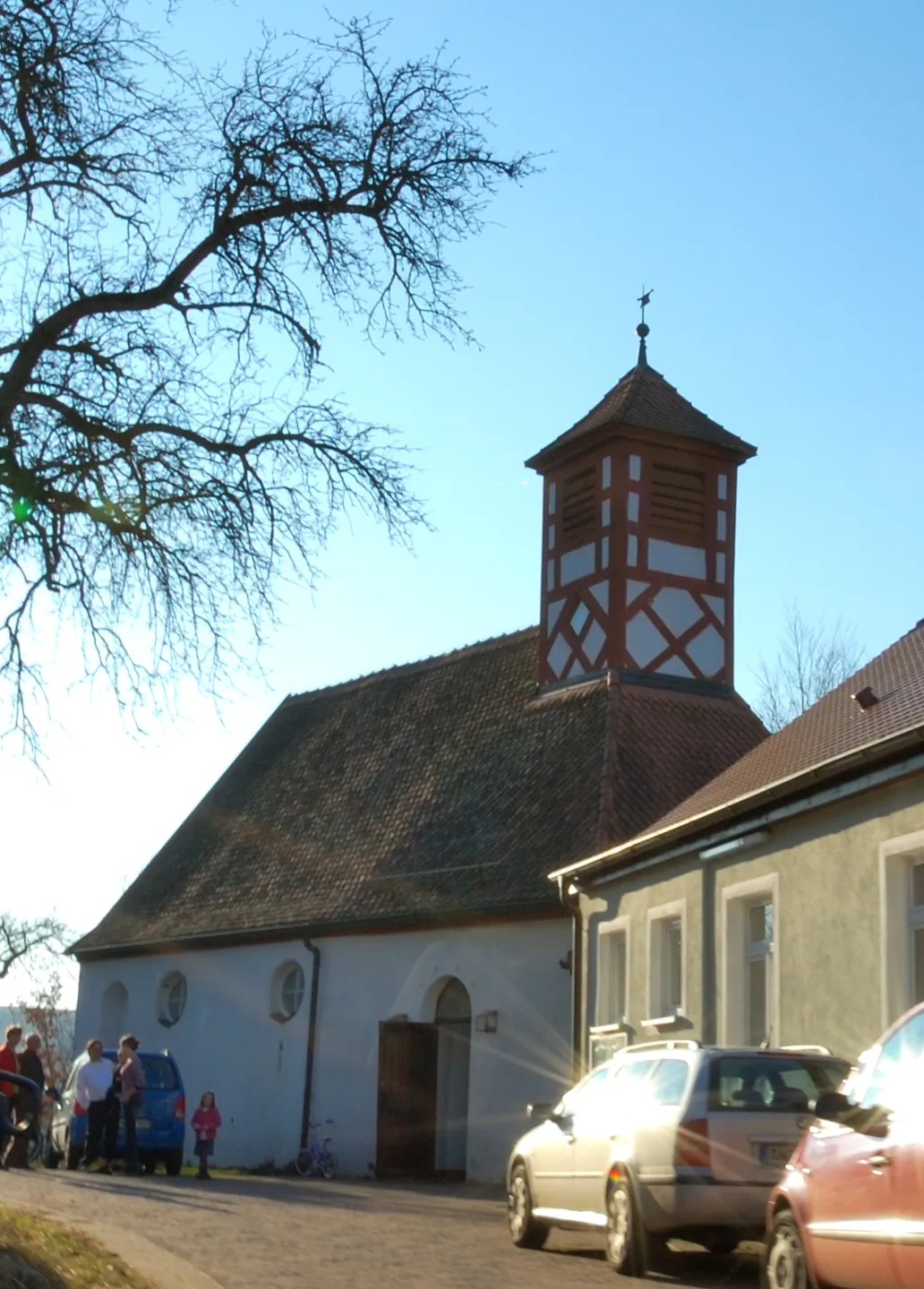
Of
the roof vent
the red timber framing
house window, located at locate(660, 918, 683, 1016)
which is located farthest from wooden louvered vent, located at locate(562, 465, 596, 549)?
the roof vent

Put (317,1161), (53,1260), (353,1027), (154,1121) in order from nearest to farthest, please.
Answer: (53,1260)
(154,1121)
(317,1161)
(353,1027)

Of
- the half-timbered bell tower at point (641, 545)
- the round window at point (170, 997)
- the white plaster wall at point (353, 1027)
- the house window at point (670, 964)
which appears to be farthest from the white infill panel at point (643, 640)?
the round window at point (170, 997)

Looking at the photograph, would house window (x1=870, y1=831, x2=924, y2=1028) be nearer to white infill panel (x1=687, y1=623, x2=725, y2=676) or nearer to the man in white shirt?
the man in white shirt

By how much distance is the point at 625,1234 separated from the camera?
40.3 feet

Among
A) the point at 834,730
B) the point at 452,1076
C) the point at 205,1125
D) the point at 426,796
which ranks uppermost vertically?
the point at 426,796

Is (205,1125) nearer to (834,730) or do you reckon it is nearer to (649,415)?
(834,730)

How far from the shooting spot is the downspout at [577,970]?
2261 centimetres

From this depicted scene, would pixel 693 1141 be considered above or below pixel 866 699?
below

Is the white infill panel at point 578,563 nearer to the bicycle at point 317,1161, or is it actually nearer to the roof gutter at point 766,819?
the roof gutter at point 766,819

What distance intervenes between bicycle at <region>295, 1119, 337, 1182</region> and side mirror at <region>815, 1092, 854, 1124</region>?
19.4 metres

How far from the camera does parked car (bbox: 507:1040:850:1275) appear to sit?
11.8 meters

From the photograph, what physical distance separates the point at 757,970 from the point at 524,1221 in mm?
4235

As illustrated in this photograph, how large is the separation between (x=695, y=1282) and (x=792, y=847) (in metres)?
5.18

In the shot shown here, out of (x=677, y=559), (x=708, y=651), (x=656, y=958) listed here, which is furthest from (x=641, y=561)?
(x=656, y=958)
